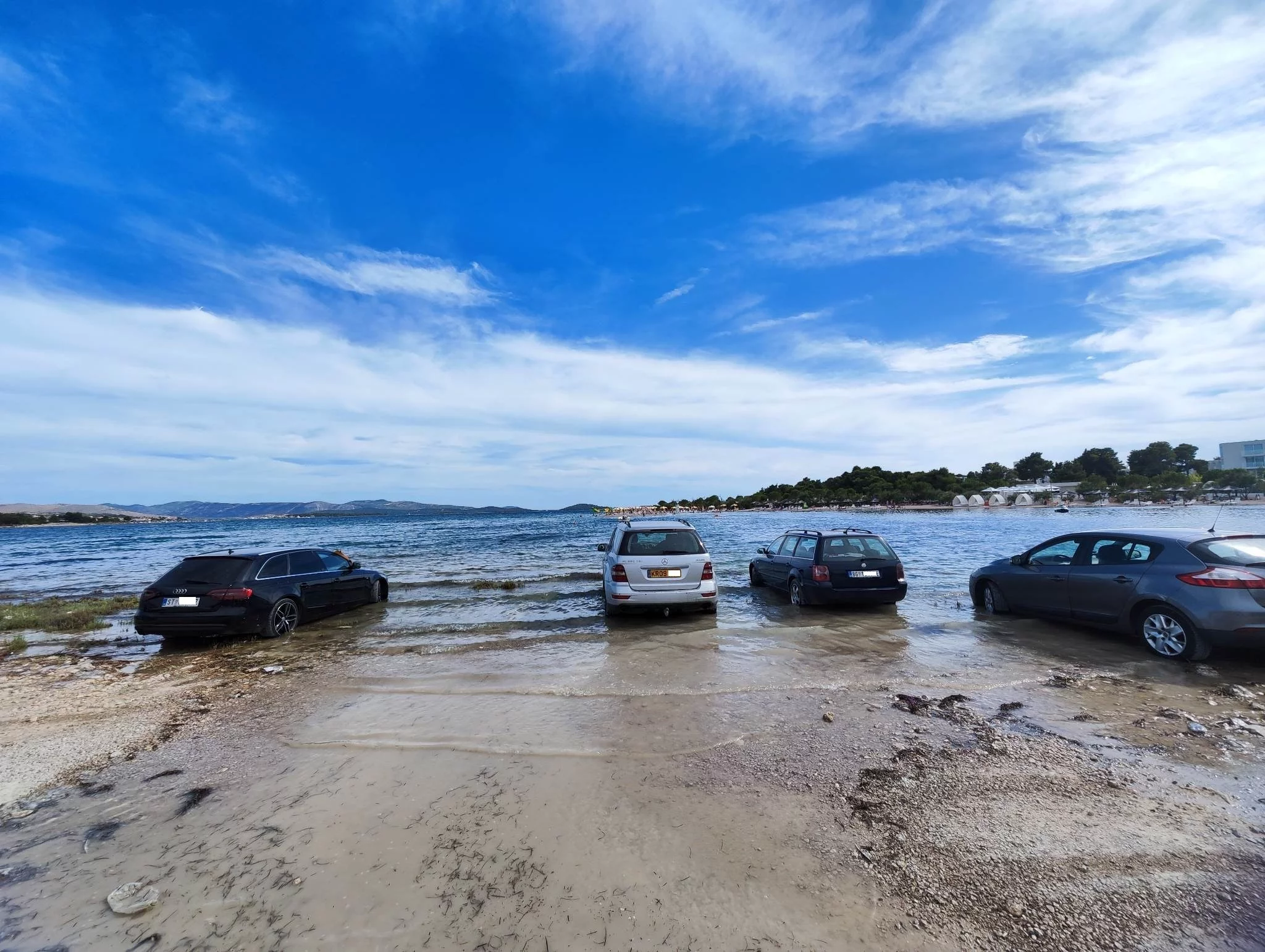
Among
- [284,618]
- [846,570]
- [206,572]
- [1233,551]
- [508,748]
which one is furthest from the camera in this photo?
[846,570]

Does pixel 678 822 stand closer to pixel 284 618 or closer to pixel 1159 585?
pixel 1159 585

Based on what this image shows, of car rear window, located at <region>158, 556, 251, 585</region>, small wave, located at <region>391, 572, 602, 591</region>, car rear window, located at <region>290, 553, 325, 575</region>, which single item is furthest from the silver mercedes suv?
car rear window, located at <region>158, 556, 251, 585</region>

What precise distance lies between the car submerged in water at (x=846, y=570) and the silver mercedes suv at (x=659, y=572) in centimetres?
223

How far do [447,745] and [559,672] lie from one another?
2550 millimetres

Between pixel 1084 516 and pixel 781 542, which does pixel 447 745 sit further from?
pixel 1084 516

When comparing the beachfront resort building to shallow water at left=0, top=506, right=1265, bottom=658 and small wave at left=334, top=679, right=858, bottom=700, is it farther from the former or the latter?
small wave at left=334, top=679, right=858, bottom=700

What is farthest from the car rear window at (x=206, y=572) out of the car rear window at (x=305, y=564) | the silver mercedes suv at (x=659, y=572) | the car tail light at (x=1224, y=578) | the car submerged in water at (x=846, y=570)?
the car tail light at (x=1224, y=578)

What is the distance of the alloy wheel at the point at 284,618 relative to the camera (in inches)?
397

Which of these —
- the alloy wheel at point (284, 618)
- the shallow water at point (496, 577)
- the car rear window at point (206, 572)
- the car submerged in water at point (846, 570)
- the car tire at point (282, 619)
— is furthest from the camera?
the car submerged in water at point (846, 570)

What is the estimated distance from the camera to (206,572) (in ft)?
31.9

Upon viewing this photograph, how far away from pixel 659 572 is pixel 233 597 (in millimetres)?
7249

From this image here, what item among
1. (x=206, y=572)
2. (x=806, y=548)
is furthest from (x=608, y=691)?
(x=206, y=572)

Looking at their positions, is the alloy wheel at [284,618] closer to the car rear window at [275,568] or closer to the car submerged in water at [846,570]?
the car rear window at [275,568]

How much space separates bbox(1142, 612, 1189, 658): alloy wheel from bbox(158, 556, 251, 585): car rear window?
13811 millimetres
